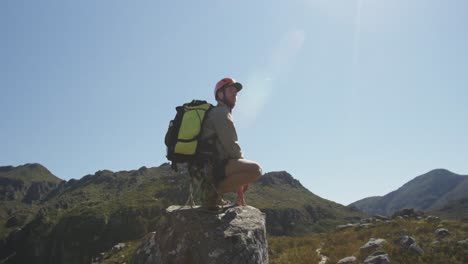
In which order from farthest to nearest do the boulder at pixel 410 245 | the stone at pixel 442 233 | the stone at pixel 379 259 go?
the stone at pixel 442 233
the boulder at pixel 410 245
the stone at pixel 379 259

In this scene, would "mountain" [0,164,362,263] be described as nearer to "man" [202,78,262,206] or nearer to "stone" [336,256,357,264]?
"stone" [336,256,357,264]

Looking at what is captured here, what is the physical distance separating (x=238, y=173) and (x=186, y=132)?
4.95ft

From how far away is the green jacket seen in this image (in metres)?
7.38

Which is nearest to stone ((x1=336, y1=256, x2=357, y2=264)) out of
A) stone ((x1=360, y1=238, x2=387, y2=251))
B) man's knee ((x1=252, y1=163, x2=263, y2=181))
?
stone ((x1=360, y1=238, x2=387, y2=251))

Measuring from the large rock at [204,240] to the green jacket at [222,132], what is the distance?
1454 mm

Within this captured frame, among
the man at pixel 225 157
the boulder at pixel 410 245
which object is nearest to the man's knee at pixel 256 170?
the man at pixel 225 157

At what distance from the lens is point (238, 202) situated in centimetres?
888

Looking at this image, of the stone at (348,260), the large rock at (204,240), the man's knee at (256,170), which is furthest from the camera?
the stone at (348,260)

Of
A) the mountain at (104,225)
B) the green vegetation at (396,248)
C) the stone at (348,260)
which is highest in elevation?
the mountain at (104,225)

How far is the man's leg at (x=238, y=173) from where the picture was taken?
747 cm

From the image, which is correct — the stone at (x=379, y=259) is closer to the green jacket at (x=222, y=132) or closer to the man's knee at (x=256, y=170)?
the man's knee at (x=256, y=170)

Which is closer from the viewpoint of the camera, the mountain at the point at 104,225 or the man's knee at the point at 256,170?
the man's knee at the point at 256,170

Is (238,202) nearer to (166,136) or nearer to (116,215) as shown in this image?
(166,136)

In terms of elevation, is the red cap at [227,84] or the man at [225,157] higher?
the red cap at [227,84]
